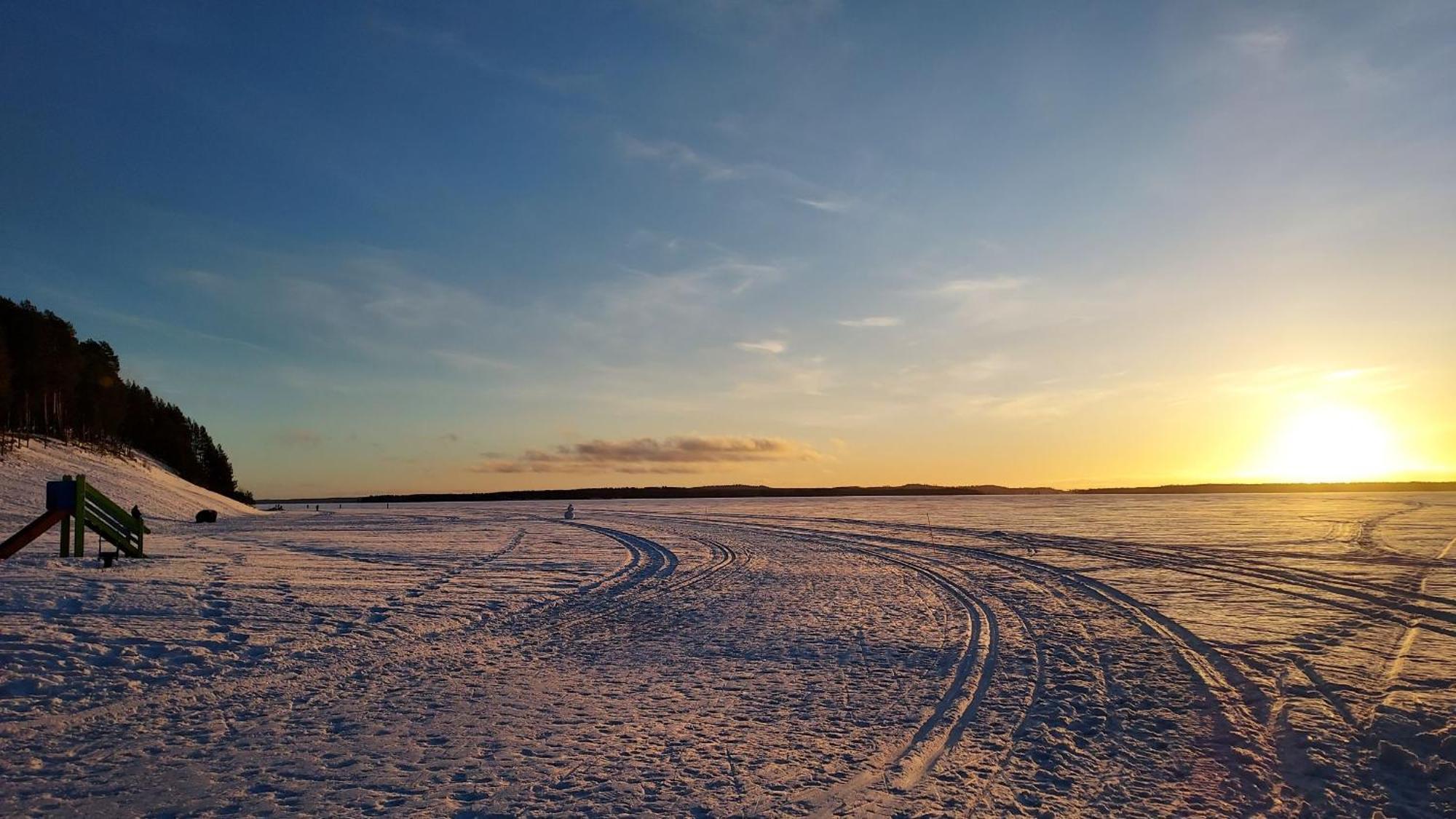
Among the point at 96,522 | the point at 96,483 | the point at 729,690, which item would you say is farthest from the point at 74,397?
the point at 729,690

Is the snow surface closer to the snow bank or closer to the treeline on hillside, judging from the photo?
the snow bank

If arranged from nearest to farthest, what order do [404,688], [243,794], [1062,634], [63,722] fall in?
[243,794], [63,722], [404,688], [1062,634]

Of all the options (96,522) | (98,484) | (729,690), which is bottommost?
(729,690)

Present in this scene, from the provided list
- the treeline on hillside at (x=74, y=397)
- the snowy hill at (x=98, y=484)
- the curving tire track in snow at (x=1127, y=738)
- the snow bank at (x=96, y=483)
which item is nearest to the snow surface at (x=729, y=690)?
the curving tire track in snow at (x=1127, y=738)

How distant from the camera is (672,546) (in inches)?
1022

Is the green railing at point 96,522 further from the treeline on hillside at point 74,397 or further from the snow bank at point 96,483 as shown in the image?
the treeline on hillside at point 74,397

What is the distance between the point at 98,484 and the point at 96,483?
18 centimetres

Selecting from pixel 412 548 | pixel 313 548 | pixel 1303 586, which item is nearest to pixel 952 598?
pixel 1303 586

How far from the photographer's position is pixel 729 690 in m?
8.15

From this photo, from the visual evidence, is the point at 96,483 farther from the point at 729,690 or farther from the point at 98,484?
the point at 729,690

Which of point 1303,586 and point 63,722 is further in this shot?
point 1303,586

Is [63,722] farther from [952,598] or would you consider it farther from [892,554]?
[892,554]

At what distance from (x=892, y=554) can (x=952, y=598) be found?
860cm

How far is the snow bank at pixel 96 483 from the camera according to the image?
34500 millimetres
